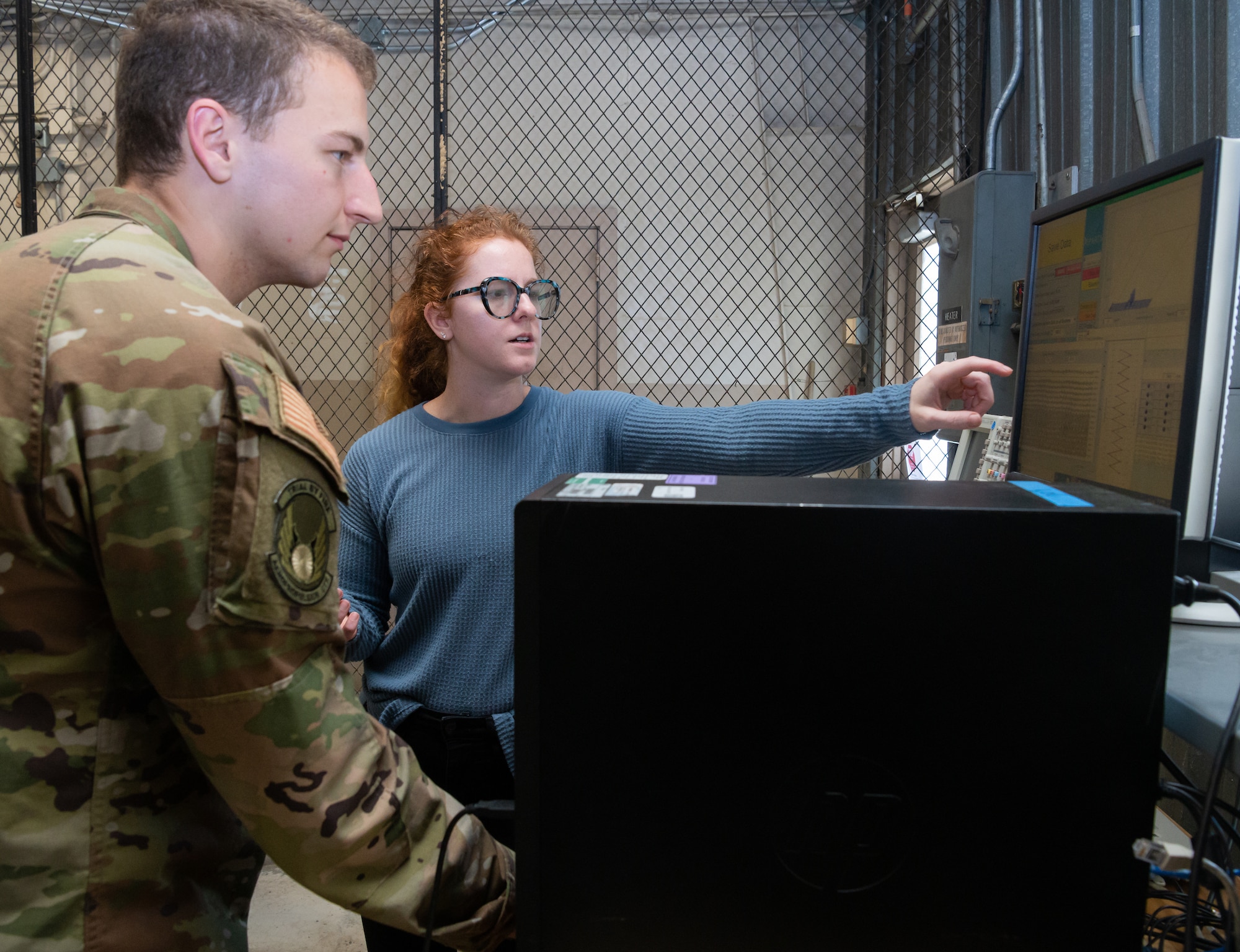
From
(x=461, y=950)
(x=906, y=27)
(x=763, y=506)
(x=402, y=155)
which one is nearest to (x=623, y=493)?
(x=763, y=506)

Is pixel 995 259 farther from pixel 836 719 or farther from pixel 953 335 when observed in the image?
pixel 836 719

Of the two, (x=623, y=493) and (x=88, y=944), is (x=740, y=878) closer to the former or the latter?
(x=623, y=493)

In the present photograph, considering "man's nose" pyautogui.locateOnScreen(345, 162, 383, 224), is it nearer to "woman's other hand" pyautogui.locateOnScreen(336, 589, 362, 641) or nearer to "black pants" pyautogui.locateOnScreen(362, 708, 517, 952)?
"woman's other hand" pyautogui.locateOnScreen(336, 589, 362, 641)

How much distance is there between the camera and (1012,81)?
2332mm

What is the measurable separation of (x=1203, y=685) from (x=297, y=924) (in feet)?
6.70

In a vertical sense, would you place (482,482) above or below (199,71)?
below

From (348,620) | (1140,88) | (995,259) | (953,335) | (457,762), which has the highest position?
(1140,88)

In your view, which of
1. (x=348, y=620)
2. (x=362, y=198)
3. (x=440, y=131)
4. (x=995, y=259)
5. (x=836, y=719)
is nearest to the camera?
(x=836, y=719)

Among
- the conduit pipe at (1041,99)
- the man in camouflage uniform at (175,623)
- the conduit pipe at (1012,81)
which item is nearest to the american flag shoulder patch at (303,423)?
the man in camouflage uniform at (175,623)

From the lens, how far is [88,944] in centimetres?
55

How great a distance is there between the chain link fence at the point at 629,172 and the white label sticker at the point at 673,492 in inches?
138

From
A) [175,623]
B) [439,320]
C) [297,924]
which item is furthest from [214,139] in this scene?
[297,924]

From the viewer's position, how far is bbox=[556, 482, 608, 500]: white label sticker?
1.56 ft

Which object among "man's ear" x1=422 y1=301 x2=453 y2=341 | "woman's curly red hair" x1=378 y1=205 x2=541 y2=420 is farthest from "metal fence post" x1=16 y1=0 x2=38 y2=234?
"man's ear" x1=422 y1=301 x2=453 y2=341
